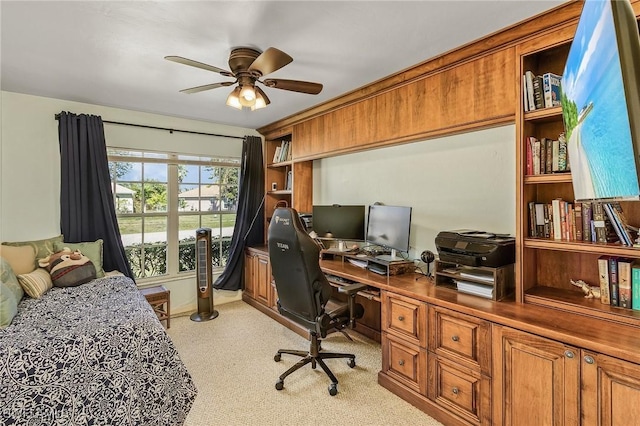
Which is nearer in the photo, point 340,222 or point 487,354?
point 487,354

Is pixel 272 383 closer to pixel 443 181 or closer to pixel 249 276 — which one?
pixel 249 276

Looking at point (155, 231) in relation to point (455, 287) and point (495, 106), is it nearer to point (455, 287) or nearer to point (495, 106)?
point (455, 287)

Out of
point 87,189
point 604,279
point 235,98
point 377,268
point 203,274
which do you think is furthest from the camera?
point 203,274

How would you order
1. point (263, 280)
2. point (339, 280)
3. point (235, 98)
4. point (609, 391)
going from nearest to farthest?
point (609, 391), point (235, 98), point (339, 280), point (263, 280)

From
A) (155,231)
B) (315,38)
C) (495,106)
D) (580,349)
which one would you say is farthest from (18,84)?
(580,349)

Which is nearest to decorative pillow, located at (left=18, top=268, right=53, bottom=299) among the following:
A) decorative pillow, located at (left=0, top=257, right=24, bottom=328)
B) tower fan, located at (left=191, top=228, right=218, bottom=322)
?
decorative pillow, located at (left=0, top=257, right=24, bottom=328)

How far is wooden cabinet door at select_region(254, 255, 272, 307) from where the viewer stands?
3.81 m

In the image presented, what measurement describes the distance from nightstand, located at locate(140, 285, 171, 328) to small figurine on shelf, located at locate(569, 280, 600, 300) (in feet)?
11.6

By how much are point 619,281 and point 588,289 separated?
0.60 feet

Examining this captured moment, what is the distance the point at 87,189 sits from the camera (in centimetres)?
327

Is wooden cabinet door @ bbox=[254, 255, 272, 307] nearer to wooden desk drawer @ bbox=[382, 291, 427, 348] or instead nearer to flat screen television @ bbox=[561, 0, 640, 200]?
wooden desk drawer @ bbox=[382, 291, 427, 348]

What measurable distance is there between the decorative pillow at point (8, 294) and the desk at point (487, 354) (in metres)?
2.35

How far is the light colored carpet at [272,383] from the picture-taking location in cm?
203

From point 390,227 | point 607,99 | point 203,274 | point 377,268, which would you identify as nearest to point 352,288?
point 377,268
